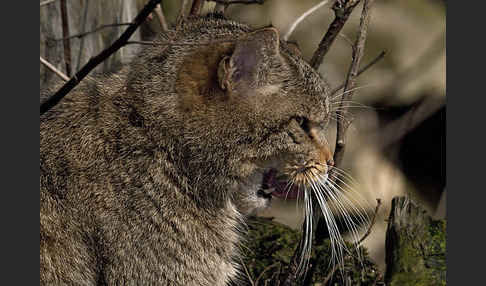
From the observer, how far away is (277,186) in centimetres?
272

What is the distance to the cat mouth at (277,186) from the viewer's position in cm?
258

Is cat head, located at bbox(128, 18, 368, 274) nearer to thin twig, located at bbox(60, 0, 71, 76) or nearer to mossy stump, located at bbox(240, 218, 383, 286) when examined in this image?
mossy stump, located at bbox(240, 218, 383, 286)

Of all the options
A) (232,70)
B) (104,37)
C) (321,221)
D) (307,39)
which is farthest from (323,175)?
(307,39)

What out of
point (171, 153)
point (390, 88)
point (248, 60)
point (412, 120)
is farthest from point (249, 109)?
point (390, 88)

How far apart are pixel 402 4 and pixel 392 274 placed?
10.8 ft

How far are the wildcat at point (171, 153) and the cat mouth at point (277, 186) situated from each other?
0.02 metres

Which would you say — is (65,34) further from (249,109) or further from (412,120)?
(412,120)

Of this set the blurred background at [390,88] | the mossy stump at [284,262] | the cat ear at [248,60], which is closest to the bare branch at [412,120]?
the blurred background at [390,88]

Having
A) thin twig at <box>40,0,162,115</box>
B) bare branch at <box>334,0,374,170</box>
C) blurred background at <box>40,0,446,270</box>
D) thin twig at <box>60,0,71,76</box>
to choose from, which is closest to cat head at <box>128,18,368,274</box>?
bare branch at <box>334,0,374,170</box>

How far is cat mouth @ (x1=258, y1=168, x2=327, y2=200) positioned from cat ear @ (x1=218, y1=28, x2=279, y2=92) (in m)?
0.40

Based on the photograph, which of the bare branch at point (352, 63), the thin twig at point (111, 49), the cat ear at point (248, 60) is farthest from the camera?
the bare branch at point (352, 63)

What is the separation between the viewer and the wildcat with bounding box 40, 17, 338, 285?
2363mm

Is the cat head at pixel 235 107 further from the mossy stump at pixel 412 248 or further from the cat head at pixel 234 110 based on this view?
the mossy stump at pixel 412 248

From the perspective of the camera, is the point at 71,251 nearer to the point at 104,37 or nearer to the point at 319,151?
the point at 319,151
